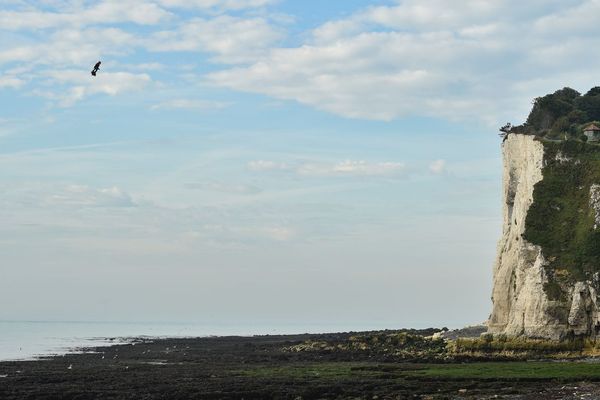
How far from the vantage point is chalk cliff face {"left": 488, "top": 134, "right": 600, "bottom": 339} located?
58.0 meters

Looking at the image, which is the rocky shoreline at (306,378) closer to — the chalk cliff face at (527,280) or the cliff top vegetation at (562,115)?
the chalk cliff face at (527,280)

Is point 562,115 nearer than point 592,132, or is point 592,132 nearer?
point 592,132

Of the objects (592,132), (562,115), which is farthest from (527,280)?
(562,115)

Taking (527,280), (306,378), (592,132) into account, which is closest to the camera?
(306,378)

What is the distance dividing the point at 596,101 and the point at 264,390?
247ft

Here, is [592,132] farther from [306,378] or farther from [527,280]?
[306,378]

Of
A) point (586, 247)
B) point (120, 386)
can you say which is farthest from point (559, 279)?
point (120, 386)

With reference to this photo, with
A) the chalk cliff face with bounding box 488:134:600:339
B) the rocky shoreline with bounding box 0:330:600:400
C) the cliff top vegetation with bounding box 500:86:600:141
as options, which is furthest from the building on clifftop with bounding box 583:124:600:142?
the rocky shoreline with bounding box 0:330:600:400

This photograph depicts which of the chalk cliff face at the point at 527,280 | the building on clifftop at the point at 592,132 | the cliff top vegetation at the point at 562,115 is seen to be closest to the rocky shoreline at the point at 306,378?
the chalk cliff face at the point at 527,280

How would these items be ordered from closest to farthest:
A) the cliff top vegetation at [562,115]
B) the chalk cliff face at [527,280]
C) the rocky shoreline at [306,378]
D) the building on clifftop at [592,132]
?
1. the rocky shoreline at [306,378]
2. the chalk cliff face at [527,280]
3. the building on clifftop at [592,132]
4. the cliff top vegetation at [562,115]

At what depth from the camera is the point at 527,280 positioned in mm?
63469

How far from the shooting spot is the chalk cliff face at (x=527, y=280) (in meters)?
58.0

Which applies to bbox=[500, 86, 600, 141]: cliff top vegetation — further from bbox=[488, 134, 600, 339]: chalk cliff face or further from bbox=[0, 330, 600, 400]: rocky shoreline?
bbox=[0, 330, 600, 400]: rocky shoreline

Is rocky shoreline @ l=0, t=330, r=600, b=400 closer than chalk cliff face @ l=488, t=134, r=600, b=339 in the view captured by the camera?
Yes
